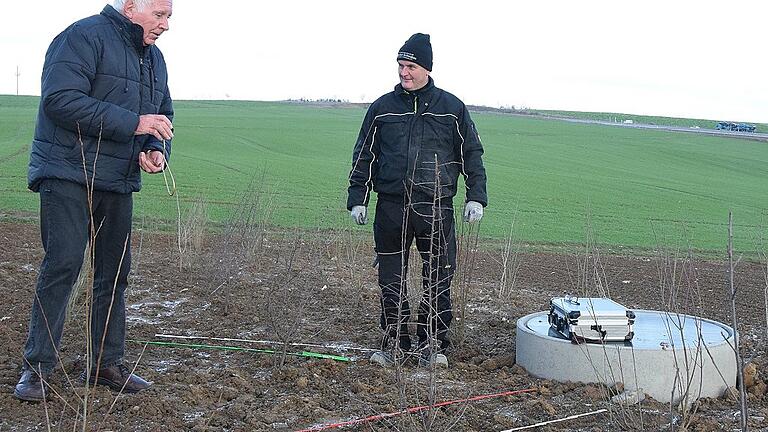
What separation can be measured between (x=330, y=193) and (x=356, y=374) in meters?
14.6

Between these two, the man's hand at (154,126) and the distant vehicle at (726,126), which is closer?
the man's hand at (154,126)

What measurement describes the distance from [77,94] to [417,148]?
6.93 ft

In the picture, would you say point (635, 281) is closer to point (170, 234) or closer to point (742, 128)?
point (170, 234)

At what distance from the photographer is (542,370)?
17.5 ft

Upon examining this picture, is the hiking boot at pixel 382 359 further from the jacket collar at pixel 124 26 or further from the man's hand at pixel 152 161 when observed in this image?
the jacket collar at pixel 124 26

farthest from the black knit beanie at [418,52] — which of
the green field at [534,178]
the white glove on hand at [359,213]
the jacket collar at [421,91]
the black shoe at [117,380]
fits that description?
the black shoe at [117,380]

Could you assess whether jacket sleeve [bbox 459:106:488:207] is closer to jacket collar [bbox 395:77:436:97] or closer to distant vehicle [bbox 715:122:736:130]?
jacket collar [bbox 395:77:436:97]

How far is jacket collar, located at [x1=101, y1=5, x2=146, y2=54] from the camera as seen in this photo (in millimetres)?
4535

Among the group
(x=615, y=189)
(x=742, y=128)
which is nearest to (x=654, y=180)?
(x=615, y=189)

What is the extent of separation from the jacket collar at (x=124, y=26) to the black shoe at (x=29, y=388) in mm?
1703

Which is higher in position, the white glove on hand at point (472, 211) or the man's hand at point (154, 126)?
the man's hand at point (154, 126)

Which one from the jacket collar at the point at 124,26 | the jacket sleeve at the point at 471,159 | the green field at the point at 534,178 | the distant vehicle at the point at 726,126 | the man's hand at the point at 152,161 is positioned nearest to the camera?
the jacket collar at the point at 124,26

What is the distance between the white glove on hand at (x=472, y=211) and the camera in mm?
5707

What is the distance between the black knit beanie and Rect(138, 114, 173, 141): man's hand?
1.66 m
